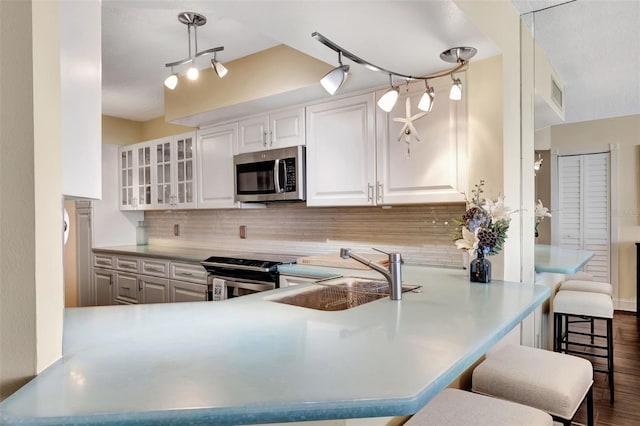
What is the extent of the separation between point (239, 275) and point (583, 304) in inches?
90.6

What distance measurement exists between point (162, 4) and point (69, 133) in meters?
0.97

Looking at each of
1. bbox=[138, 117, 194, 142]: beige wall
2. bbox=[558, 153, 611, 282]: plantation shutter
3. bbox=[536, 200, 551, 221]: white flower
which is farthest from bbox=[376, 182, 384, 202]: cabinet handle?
bbox=[138, 117, 194, 142]: beige wall

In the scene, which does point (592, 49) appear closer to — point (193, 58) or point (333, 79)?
point (333, 79)

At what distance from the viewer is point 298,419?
2.43ft

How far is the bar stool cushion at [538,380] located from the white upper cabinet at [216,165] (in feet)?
8.55

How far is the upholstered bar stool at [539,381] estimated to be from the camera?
157 cm

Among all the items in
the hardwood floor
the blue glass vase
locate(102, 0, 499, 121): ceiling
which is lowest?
the hardwood floor

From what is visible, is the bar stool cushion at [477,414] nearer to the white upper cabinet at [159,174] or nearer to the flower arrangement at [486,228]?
the flower arrangement at [486,228]

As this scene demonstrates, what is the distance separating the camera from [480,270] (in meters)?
2.08

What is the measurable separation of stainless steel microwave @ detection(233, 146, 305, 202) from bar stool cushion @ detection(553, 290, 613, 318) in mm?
1838

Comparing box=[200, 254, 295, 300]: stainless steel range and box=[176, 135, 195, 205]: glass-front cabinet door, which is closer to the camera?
box=[200, 254, 295, 300]: stainless steel range

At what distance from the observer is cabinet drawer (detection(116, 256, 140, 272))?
14.4 feet

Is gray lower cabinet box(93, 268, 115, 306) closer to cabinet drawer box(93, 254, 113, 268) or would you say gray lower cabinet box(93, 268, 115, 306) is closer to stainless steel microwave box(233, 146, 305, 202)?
cabinet drawer box(93, 254, 113, 268)

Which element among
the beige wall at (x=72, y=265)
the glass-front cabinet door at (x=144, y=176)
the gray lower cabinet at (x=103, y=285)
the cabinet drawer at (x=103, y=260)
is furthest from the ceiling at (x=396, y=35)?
the beige wall at (x=72, y=265)
